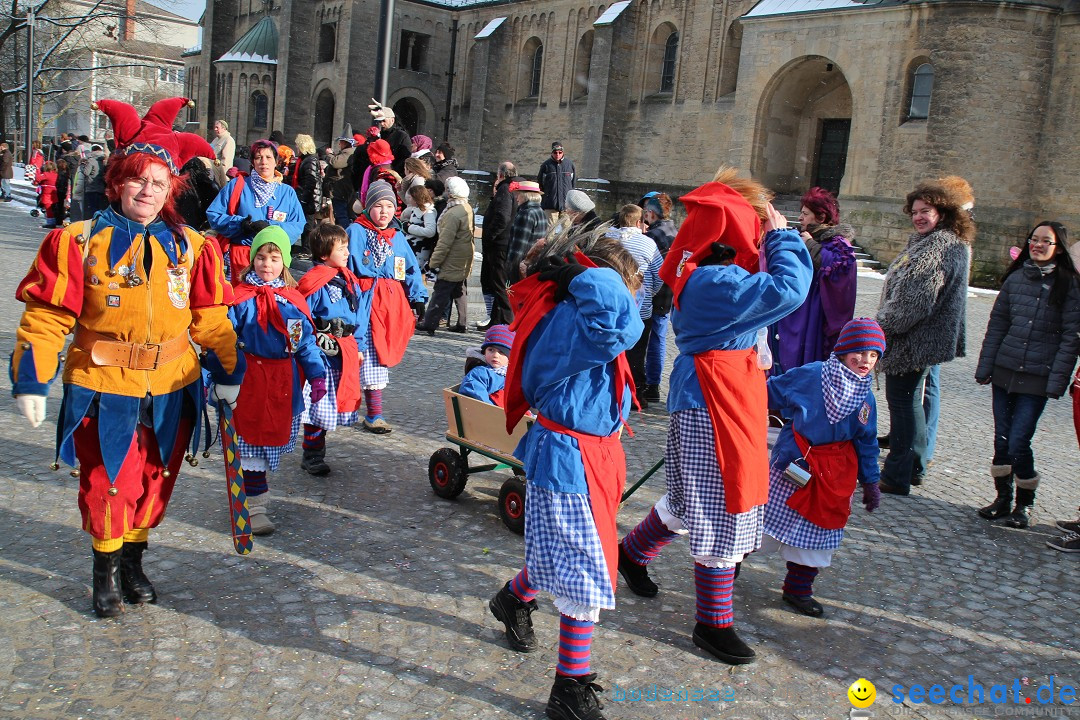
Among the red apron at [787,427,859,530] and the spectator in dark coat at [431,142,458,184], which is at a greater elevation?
the spectator in dark coat at [431,142,458,184]

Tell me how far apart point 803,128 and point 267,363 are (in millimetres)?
25408

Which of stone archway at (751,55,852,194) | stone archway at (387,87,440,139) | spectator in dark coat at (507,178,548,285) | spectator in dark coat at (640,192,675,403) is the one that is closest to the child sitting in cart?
spectator in dark coat at (640,192,675,403)

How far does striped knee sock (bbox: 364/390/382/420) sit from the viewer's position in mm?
6805

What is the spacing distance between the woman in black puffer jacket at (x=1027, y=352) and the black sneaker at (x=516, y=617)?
3647 mm

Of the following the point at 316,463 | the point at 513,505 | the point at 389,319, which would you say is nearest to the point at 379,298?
the point at 389,319

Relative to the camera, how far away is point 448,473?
18.1 ft

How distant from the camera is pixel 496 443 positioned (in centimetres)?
534

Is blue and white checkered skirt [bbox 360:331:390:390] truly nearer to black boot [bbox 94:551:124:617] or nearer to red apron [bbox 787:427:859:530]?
black boot [bbox 94:551:124:617]

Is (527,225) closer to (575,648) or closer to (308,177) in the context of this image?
(308,177)

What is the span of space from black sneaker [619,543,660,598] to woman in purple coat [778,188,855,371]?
2.25m

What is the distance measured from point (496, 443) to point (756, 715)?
2.32 meters

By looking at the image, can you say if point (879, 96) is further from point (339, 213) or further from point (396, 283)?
point (396, 283)

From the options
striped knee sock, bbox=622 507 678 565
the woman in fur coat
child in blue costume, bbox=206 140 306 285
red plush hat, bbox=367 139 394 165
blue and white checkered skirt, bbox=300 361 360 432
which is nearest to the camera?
striped knee sock, bbox=622 507 678 565

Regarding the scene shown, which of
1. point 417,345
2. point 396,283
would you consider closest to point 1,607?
point 396,283
